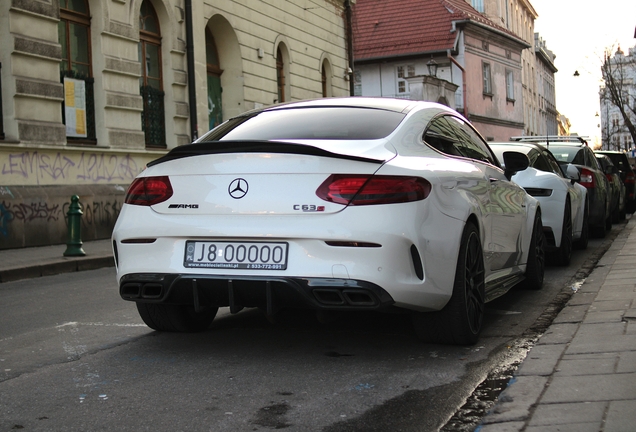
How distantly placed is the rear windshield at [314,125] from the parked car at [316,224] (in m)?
0.01

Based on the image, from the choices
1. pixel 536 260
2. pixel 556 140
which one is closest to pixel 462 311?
pixel 536 260

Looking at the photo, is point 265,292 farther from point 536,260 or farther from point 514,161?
point 536,260

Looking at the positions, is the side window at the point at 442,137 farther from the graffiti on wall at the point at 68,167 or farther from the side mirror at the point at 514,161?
the graffiti on wall at the point at 68,167

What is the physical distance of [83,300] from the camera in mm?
8211

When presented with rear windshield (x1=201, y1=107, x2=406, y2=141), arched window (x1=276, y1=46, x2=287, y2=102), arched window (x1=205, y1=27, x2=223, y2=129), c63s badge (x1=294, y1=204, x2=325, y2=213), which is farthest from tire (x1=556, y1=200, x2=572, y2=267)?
arched window (x1=276, y1=46, x2=287, y2=102)

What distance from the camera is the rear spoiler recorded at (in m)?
4.75

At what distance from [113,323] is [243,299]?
6.97 ft

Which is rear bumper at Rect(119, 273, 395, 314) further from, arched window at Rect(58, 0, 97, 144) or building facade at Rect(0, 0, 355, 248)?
arched window at Rect(58, 0, 97, 144)

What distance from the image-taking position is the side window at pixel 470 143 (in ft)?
20.2

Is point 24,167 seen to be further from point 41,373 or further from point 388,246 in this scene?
point 388,246

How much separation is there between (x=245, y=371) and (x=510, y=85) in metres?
49.8

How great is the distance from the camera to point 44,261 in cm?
1180

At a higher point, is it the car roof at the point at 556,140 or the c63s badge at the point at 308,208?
the car roof at the point at 556,140

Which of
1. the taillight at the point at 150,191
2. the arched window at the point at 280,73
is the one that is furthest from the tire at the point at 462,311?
the arched window at the point at 280,73
